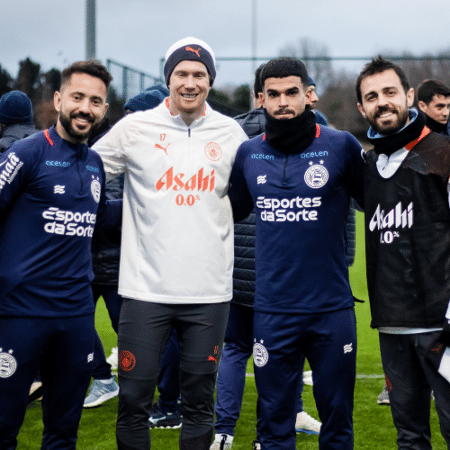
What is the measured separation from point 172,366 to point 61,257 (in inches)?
64.2

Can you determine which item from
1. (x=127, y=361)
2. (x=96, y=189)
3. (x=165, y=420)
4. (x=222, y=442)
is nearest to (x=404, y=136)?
(x=96, y=189)

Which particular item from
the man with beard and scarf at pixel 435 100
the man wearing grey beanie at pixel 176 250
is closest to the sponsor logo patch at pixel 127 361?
the man wearing grey beanie at pixel 176 250

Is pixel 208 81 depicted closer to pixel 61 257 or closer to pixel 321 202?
pixel 321 202

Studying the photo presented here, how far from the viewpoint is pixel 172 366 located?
409 centimetres

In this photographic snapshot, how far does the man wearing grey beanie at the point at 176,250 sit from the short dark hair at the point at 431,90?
2762 mm

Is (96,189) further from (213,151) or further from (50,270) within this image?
(213,151)

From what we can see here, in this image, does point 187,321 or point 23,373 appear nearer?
point 23,373

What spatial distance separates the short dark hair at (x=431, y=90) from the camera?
511cm

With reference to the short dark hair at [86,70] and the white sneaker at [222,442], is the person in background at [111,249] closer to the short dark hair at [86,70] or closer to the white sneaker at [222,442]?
the white sneaker at [222,442]

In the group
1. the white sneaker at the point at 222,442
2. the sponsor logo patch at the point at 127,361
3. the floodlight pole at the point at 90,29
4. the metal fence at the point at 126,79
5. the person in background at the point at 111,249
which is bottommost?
the white sneaker at the point at 222,442

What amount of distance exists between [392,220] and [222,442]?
1.88 m

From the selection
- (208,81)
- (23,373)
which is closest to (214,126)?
(208,81)

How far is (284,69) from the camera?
116 inches

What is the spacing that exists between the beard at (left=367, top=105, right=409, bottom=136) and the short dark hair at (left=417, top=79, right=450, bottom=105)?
2.65 metres
